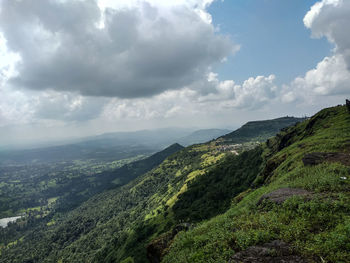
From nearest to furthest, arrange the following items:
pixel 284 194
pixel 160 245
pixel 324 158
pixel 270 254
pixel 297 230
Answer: pixel 270 254 → pixel 297 230 → pixel 284 194 → pixel 160 245 → pixel 324 158

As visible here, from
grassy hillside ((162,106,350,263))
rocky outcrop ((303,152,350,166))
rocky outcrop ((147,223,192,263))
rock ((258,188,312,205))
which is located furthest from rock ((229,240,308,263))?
rocky outcrop ((303,152,350,166))

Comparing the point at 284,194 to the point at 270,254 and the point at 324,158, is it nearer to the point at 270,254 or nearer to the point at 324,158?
the point at 270,254

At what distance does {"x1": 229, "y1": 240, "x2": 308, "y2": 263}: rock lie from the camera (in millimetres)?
11662

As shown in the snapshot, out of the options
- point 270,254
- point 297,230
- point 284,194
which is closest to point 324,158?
point 284,194

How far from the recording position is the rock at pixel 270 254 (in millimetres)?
11662

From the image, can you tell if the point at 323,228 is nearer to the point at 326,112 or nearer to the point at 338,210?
the point at 338,210

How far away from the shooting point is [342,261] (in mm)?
10352

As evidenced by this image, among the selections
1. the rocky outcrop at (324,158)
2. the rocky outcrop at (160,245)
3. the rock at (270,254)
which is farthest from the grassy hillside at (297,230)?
the rocky outcrop at (324,158)

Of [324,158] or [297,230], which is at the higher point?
[324,158]

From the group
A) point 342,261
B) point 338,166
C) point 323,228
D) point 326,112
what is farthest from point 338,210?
point 326,112

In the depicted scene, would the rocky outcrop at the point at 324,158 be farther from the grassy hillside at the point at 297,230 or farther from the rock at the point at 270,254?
the rock at the point at 270,254

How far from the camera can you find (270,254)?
1234 centimetres

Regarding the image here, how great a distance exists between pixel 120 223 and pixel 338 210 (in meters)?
221

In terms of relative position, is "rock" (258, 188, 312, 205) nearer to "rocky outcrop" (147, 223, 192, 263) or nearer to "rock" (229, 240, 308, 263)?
"rock" (229, 240, 308, 263)
